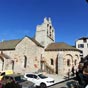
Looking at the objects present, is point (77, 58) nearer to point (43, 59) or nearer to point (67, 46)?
point (67, 46)

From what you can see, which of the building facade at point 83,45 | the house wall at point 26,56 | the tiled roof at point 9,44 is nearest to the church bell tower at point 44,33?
the house wall at point 26,56

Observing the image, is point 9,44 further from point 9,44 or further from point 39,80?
point 39,80

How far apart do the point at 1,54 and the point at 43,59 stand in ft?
34.0

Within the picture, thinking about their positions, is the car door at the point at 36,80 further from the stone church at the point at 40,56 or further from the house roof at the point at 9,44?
the house roof at the point at 9,44

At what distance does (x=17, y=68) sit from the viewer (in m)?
45.0

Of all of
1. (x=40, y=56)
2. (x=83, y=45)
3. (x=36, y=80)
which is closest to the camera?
(x=36, y=80)

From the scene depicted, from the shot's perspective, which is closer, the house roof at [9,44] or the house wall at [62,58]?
the house wall at [62,58]

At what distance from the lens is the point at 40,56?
4422cm

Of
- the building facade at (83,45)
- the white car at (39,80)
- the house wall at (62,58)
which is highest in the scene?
the building facade at (83,45)

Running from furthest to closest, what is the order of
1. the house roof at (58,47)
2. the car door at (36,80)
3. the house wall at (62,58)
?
1. the house roof at (58,47)
2. the house wall at (62,58)
3. the car door at (36,80)

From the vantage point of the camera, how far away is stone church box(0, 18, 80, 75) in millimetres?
43531

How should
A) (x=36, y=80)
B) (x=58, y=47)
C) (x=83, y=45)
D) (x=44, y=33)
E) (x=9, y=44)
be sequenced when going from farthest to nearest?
1. (x=83, y=45)
2. (x=9, y=44)
3. (x=44, y=33)
4. (x=58, y=47)
5. (x=36, y=80)

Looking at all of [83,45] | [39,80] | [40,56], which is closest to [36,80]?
[39,80]

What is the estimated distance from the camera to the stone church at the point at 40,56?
143ft
